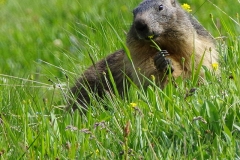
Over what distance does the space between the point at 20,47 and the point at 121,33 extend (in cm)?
292

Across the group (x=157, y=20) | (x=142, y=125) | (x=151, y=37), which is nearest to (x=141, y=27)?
(x=151, y=37)

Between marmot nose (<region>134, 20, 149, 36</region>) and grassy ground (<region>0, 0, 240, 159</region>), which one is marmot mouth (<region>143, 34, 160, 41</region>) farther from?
grassy ground (<region>0, 0, 240, 159</region>)

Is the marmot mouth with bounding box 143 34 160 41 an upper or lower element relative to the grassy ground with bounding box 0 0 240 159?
upper

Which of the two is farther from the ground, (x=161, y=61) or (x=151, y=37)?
(x=151, y=37)

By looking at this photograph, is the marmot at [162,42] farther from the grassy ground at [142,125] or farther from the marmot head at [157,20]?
the grassy ground at [142,125]

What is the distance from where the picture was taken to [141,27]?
4.84m

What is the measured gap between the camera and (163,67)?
16.0 ft

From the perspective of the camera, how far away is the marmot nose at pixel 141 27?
4832 mm

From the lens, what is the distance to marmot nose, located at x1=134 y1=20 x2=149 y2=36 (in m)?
4.83

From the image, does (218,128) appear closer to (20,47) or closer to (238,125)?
(238,125)

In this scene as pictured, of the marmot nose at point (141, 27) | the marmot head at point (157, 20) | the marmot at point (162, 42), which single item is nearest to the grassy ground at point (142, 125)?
the marmot at point (162, 42)

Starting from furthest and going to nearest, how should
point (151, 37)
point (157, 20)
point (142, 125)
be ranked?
point (157, 20) → point (151, 37) → point (142, 125)

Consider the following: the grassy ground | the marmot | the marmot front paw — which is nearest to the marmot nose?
the marmot

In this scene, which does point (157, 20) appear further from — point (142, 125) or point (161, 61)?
point (142, 125)
